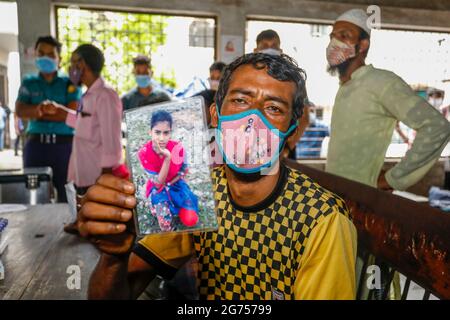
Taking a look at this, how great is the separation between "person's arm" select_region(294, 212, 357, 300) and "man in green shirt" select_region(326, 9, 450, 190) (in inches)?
16.8

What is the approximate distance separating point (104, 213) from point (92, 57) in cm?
143

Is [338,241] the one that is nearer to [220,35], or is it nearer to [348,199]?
[348,199]

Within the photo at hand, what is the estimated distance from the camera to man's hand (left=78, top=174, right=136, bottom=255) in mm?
571

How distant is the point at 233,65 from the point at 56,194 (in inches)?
90.1

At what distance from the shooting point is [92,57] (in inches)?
71.9

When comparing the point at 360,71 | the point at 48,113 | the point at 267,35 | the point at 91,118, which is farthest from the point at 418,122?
the point at 48,113

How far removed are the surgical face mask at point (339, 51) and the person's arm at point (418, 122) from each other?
0.14 m

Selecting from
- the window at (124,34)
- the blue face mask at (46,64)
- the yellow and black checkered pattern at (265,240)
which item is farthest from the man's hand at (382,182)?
the window at (124,34)

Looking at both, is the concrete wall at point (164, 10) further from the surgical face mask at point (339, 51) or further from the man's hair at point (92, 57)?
the surgical face mask at point (339, 51)

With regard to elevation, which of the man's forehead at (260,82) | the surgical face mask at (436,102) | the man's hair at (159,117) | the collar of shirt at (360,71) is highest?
the collar of shirt at (360,71)

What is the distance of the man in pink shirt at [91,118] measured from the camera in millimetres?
1587

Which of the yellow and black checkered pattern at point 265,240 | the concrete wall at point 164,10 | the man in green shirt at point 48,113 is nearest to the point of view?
the yellow and black checkered pattern at point 265,240

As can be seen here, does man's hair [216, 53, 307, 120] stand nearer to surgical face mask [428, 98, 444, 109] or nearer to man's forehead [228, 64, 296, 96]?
man's forehead [228, 64, 296, 96]

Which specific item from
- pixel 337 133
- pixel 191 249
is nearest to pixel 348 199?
pixel 337 133
